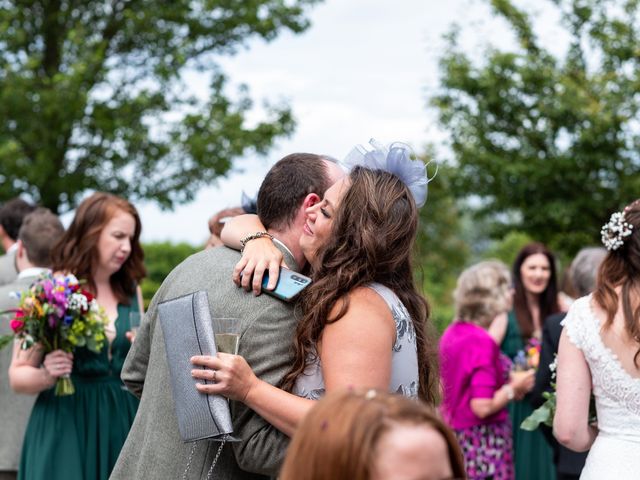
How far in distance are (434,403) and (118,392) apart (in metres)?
2.50

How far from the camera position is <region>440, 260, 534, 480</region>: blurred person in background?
683 cm

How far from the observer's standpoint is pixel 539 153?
14719 mm

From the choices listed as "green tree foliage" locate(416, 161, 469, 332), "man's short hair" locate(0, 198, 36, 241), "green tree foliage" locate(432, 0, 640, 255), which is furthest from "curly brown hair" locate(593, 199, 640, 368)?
"green tree foliage" locate(416, 161, 469, 332)

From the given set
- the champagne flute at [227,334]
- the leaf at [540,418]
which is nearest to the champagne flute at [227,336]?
the champagne flute at [227,334]

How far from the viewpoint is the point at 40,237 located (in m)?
5.76

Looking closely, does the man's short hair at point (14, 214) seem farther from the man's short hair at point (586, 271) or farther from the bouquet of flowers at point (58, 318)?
the man's short hair at point (586, 271)

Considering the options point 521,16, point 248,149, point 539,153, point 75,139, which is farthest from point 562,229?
point 75,139

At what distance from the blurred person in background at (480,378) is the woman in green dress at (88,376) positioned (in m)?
2.64

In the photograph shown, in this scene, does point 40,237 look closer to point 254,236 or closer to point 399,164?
point 254,236

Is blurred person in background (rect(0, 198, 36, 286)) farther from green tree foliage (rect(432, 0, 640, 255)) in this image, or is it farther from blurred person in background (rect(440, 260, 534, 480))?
green tree foliage (rect(432, 0, 640, 255))

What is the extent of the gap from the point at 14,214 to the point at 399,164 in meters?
4.80

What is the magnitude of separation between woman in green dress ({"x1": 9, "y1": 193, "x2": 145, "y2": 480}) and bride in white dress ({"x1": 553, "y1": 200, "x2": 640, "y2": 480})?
2.56 metres

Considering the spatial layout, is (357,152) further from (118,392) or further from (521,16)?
(521,16)

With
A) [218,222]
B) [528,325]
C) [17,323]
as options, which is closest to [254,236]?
[218,222]
